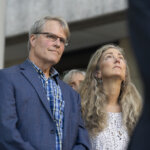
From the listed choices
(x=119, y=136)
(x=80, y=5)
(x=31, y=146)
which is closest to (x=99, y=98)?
(x=119, y=136)

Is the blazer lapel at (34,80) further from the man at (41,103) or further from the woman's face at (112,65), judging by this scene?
the woman's face at (112,65)

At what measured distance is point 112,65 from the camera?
3953mm

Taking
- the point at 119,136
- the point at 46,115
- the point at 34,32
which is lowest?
the point at 119,136

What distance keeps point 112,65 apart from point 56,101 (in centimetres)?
86

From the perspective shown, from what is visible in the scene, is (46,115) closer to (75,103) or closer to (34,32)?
(75,103)


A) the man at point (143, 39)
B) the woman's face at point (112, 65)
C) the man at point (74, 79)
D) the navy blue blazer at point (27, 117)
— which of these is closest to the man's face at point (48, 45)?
the navy blue blazer at point (27, 117)

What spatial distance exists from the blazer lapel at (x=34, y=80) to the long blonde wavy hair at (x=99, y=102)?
28.4 inches

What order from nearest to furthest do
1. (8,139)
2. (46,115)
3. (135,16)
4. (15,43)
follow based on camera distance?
1. (135,16)
2. (8,139)
3. (46,115)
4. (15,43)

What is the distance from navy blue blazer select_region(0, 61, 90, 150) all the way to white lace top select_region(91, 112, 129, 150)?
0.31 meters

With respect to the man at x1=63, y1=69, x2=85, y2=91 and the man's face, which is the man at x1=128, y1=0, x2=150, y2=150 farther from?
the man at x1=63, y1=69, x2=85, y2=91

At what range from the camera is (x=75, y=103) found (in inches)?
138

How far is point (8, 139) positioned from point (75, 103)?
2.49 feet

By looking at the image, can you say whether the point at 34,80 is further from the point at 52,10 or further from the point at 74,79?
the point at 52,10

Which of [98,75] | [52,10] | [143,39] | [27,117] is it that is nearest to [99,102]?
[98,75]
